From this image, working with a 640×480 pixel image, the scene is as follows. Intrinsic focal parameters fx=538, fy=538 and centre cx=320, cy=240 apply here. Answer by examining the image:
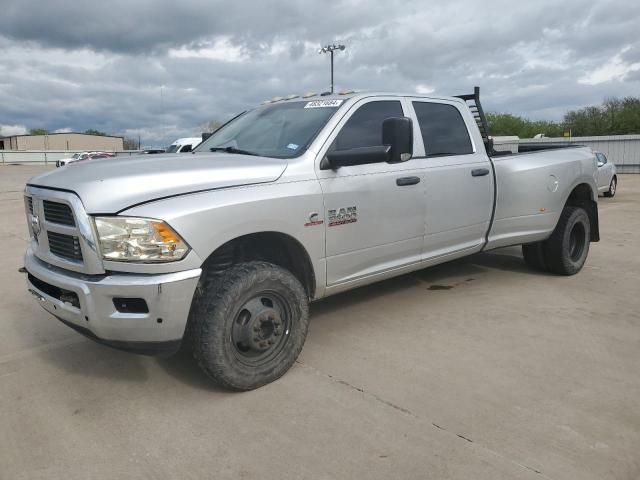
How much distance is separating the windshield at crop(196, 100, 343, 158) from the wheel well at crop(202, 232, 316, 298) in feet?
1.95

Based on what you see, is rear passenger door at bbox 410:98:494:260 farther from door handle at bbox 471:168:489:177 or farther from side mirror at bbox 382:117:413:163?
side mirror at bbox 382:117:413:163

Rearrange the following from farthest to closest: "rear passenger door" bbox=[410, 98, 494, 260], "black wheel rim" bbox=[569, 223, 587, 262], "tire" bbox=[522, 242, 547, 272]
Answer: "black wheel rim" bbox=[569, 223, 587, 262] → "tire" bbox=[522, 242, 547, 272] → "rear passenger door" bbox=[410, 98, 494, 260]

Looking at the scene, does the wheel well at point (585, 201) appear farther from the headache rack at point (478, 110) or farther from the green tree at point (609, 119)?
the green tree at point (609, 119)

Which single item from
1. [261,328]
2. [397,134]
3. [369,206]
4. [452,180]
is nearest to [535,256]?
[452,180]

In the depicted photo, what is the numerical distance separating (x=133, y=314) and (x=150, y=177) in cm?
74

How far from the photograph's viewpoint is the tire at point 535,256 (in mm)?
5867

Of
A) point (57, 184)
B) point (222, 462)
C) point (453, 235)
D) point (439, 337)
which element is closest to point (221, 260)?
point (57, 184)

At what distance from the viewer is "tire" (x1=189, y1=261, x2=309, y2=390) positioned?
302 centimetres

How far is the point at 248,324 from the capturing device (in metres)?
3.20

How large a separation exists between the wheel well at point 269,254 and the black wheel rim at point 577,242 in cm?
368

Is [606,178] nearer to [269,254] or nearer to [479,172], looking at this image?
[479,172]

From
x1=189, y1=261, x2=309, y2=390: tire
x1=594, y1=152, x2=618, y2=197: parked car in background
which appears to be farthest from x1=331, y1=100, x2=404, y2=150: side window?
x1=594, y1=152, x2=618, y2=197: parked car in background

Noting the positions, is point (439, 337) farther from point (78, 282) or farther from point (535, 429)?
point (78, 282)

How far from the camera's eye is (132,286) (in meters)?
2.75
